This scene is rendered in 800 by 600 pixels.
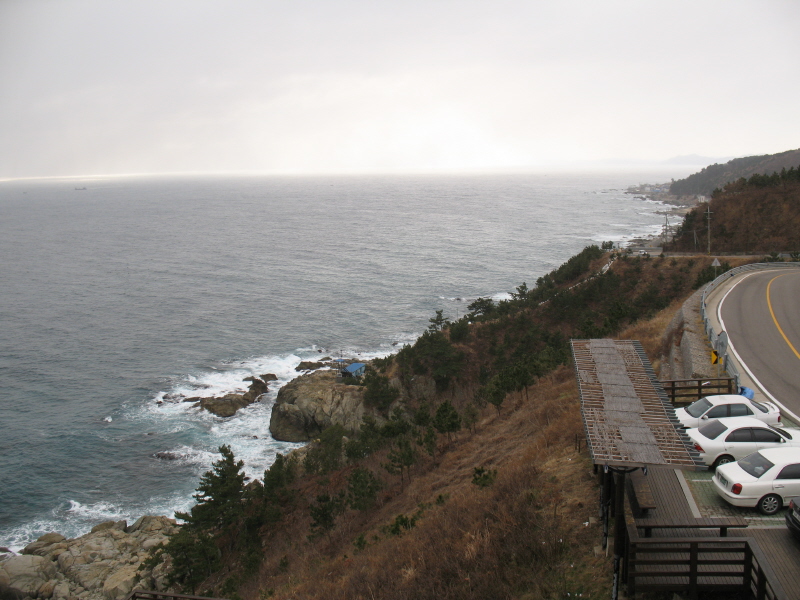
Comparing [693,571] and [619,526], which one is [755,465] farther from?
[619,526]

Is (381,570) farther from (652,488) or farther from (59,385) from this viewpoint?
(59,385)

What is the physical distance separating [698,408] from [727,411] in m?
0.68

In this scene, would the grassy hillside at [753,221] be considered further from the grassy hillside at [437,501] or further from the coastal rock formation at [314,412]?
the coastal rock formation at [314,412]

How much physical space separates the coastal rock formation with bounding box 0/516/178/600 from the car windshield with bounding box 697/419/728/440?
2280cm

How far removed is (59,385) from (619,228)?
115173 millimetres

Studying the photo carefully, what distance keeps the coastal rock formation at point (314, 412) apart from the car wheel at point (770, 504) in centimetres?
3155

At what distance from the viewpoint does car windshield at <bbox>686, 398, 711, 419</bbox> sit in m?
14.0

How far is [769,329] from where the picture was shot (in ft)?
80.1

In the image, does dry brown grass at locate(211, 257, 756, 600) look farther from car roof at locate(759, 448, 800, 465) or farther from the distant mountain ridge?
the distant mountain ridge

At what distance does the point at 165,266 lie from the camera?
9231 cm

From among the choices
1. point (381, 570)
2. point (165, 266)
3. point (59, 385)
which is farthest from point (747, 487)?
point (165, 266)

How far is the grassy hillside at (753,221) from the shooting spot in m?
56.4

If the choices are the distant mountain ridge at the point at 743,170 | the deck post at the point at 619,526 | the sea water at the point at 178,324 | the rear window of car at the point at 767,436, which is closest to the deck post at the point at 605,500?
the deck post at the point at 619,526

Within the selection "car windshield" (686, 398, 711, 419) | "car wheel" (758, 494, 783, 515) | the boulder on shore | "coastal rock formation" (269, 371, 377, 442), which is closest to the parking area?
"car wheel" (758, 494, 783, 515)
